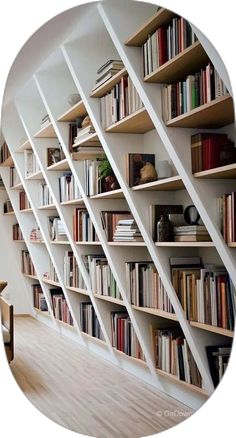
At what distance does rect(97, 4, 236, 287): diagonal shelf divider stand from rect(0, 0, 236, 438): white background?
12 centimetres

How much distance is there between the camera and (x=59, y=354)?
67.1 inches

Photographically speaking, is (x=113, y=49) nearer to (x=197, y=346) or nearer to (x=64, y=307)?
(x=64, y=307)

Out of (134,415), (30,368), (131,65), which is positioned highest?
(131,65)

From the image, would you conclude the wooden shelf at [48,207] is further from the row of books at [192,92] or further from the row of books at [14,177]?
the row of books at [192,92]

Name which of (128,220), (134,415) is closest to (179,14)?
(128,220)

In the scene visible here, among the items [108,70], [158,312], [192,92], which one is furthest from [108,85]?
[158,312]

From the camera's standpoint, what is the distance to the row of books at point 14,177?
1.66 m

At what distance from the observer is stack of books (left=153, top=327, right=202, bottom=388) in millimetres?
1678

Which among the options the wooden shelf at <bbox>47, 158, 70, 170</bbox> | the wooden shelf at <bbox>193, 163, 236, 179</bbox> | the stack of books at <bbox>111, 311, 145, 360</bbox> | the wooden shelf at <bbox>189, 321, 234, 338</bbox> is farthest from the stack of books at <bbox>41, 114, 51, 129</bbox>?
the wooden shelf at <bbox>189, 321, 234, 338</bbox>

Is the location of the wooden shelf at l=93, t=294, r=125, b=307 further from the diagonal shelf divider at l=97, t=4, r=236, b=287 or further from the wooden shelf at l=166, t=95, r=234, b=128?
the wooden shelf at l=166, t=95, r=234, b=128

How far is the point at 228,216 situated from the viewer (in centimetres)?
170

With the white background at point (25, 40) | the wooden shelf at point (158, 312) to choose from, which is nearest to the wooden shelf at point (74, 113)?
the white background at point (25, 40)

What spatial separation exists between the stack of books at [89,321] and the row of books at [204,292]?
24 cm

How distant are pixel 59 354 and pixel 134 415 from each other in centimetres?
26
